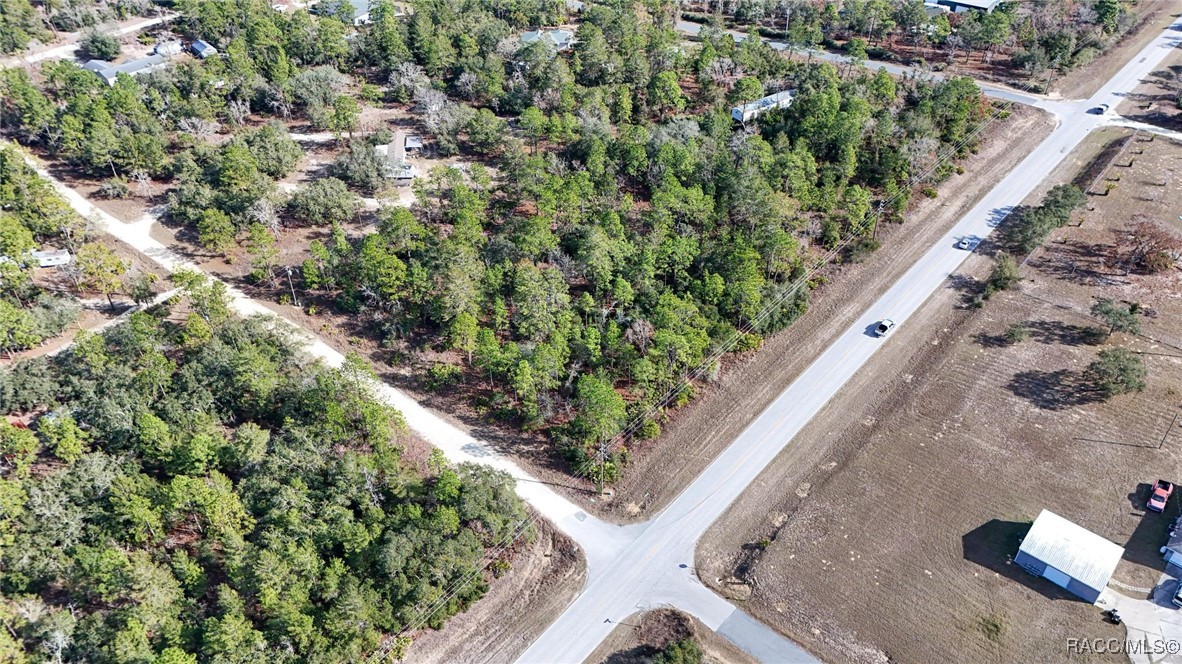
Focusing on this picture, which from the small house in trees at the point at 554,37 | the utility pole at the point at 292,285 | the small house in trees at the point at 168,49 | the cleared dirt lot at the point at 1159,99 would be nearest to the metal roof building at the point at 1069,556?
the utility pole at the point at 292,285

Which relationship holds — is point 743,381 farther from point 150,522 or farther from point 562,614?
point 150,522

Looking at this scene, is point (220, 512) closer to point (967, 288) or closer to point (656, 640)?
point (656, 640)

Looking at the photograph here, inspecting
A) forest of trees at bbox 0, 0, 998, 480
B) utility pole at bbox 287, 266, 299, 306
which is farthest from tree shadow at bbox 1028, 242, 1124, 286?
utility pole at bbox 287, 266, 299, 306

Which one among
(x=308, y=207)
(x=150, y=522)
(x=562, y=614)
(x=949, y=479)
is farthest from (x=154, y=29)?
(x=949, y=479)

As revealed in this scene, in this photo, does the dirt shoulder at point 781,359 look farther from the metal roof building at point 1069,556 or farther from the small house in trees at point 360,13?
the small house in trees at point 360,13

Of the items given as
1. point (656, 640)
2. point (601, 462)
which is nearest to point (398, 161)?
point (601, 462)
